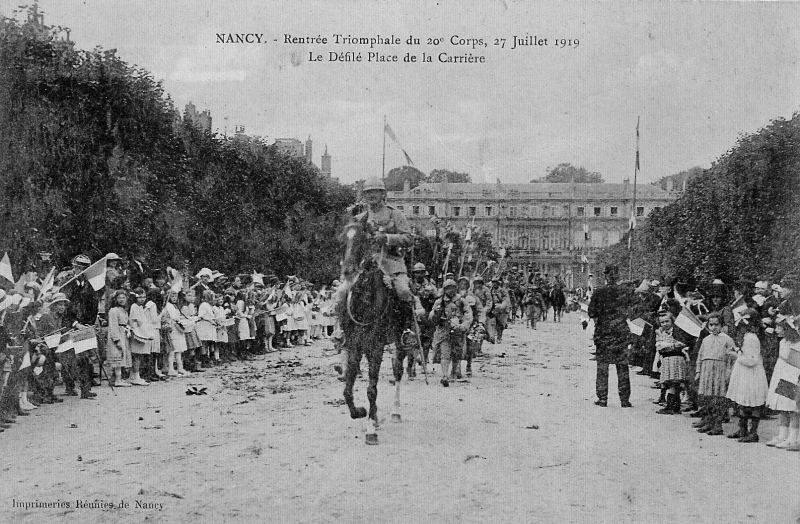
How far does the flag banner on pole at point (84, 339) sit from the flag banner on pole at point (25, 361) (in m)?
1.25

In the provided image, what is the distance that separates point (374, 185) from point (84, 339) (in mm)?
5624

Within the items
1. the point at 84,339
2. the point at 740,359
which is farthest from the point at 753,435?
the point at 84,339

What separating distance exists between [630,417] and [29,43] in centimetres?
1601

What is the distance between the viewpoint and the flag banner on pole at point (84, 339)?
12.2m

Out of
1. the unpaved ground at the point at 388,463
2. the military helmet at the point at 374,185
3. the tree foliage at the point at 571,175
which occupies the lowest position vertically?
the unpaved ground at the point at 388,463

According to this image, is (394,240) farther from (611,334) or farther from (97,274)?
(97,274)

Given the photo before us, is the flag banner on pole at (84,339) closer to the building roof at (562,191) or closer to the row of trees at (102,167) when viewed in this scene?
the row of trees at (102,167)

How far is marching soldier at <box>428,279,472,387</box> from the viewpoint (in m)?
14.5

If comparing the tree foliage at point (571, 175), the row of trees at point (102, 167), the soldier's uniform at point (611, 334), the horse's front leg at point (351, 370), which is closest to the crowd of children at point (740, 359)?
the soldier's uniform at point (611, 334)

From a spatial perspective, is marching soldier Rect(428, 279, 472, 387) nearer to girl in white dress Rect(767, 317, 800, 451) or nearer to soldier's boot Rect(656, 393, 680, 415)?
soldier's boot Rect(656, 393, 680, 415)

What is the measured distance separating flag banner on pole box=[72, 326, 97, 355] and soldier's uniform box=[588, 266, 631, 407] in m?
7.67

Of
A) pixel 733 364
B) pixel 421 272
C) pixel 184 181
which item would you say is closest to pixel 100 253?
pixel 184 181

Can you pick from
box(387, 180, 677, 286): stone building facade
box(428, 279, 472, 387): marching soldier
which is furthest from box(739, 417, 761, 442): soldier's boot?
box(387, 180, 677, 286): stone building facade

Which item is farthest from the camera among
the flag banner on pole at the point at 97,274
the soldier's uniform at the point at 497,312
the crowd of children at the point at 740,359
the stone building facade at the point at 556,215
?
the stone building facade at the point at 556,215
